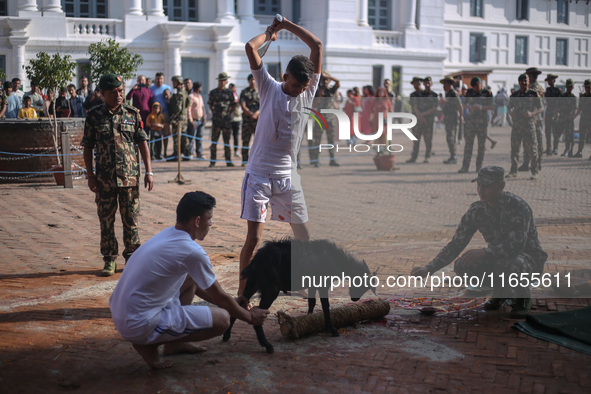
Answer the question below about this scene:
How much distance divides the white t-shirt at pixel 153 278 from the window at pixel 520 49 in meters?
40.3

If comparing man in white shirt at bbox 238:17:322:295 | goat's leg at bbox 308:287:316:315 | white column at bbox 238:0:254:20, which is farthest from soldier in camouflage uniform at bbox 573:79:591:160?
white column at bbox 238:0:254:20

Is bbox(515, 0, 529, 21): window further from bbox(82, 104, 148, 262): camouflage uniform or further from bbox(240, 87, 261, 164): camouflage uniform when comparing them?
bbox(82, 104, 148, 262): camouflage uniform

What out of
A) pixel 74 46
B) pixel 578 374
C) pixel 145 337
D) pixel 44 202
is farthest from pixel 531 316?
pixel 74 46

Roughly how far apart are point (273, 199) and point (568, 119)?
3521mm

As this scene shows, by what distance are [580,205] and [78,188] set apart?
865 centimetres

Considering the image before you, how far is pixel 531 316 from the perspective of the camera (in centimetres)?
475

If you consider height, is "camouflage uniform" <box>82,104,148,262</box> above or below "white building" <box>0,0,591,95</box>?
below

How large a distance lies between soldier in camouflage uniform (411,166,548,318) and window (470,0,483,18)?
121 feet

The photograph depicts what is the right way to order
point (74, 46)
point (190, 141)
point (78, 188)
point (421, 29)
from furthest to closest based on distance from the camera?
point (421, 29) → point (74, 46) → point (190, 141) → point (78, 188)

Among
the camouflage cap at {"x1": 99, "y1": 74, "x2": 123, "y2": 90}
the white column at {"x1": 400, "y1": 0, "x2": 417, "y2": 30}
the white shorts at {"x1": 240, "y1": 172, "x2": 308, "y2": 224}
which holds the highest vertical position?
the white column at {"x1": 400, "y1": 0, "x2": 417, "y2": 30}

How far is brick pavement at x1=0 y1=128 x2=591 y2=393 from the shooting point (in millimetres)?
3770

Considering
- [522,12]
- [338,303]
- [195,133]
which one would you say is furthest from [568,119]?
[522,12]

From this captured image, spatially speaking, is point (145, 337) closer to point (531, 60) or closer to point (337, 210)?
point (337, 210)

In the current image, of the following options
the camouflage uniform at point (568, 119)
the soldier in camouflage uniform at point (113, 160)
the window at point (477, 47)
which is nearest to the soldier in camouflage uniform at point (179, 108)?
the soldier in camouflage uniform at point (113, 160)
